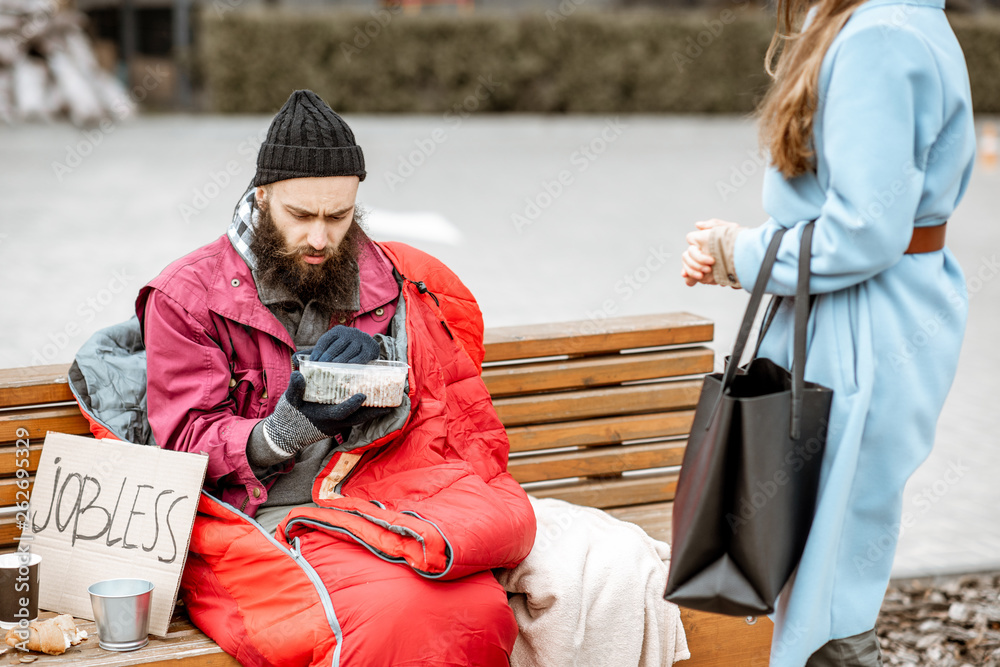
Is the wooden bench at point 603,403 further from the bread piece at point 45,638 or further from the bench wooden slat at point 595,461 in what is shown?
the bread piece at point 45,638

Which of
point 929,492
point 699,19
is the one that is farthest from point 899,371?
point 699,19

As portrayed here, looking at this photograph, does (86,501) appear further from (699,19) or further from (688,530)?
(699,19)

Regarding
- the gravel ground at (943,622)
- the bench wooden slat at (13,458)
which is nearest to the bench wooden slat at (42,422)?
the bench wooden slat at (13,458)

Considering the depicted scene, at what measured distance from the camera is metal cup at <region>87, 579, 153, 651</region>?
235 centimetres

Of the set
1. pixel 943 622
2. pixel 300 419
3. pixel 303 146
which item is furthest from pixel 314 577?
pixel 943 622

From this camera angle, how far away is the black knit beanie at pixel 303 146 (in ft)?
8.65

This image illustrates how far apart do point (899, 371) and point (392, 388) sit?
1101 mm

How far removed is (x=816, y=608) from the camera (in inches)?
81.1

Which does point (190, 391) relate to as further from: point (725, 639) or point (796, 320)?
point (725, 639)

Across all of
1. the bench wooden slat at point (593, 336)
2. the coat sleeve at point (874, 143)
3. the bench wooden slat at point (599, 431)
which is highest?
the coat sleeve at point (874, 143)

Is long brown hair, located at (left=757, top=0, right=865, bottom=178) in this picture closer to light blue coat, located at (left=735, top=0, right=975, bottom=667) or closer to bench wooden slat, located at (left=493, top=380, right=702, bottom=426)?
light blue coat, located at (left=735, top=0, right=975, bottom=667)

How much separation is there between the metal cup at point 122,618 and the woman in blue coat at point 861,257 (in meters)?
1.37

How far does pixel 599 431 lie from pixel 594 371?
19 centimetres

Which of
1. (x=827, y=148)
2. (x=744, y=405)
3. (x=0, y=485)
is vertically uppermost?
(x=827, y=148)
